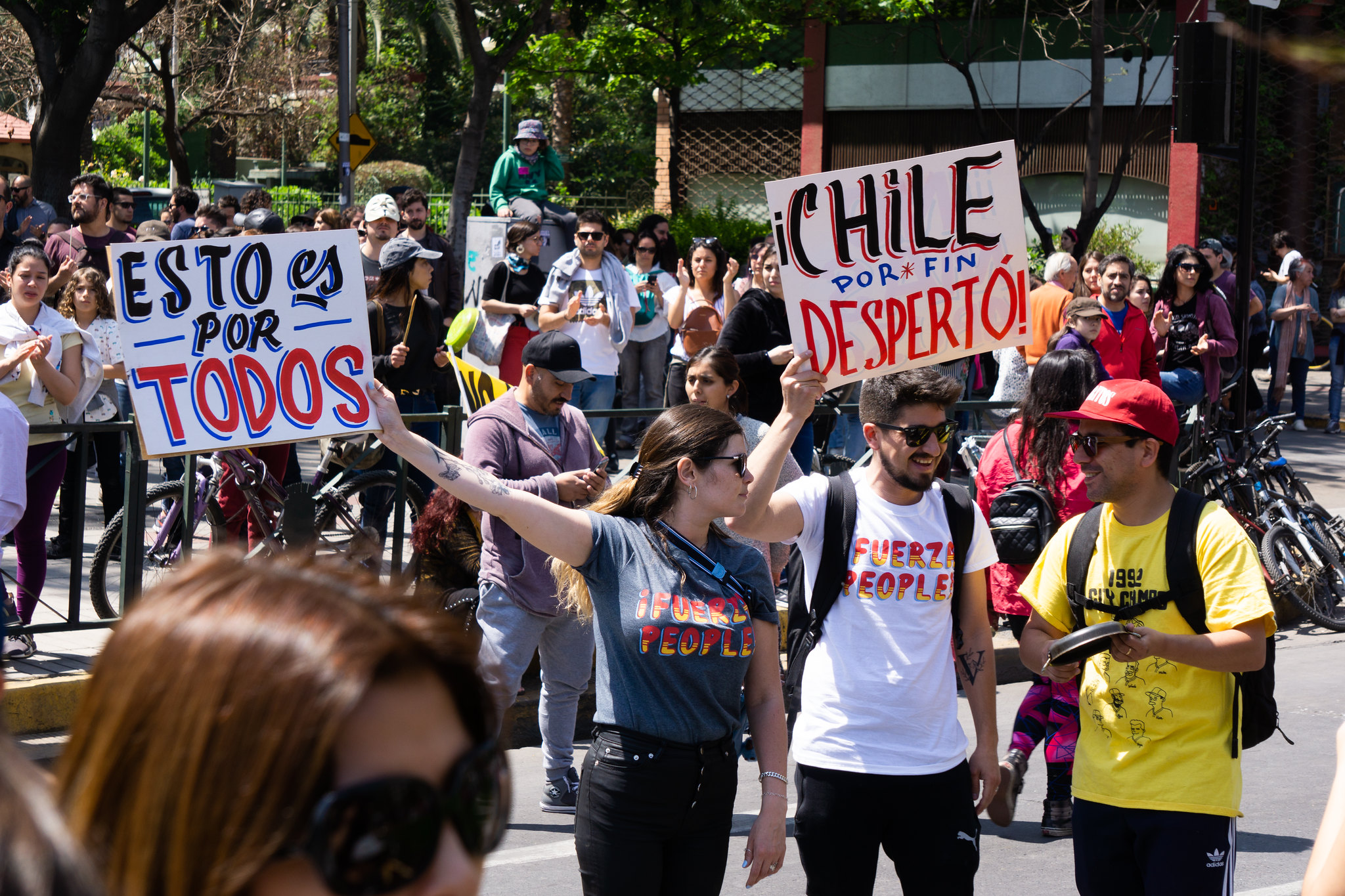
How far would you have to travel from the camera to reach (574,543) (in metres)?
3.55

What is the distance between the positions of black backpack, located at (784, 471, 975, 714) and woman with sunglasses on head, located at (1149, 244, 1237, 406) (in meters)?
8.27

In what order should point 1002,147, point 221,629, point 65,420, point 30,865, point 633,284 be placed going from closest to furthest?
1. point 30,865
2. point 221,629
3. point 1002,147
4. point 65,420
5. point 633,284

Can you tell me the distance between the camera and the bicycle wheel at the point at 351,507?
771cm

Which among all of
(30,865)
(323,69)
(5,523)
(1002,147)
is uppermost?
(323,69)

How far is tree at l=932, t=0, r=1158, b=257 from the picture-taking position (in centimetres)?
1609

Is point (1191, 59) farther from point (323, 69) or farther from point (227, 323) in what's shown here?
point (323, 69)

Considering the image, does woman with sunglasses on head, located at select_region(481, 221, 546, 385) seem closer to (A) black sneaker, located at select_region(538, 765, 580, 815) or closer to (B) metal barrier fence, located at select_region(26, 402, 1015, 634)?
(B) metal barrier fence, located at select_region(26, 402, 1015, 634)

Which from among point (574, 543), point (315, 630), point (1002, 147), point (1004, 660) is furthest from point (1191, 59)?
point (315, 630)

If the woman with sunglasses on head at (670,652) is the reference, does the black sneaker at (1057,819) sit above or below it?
below

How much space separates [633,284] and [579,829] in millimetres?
8906

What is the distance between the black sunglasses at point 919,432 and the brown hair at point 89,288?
6046 mm

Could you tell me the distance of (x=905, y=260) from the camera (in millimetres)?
5211

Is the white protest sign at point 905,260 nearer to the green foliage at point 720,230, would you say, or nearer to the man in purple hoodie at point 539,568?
the man in purple hoodie at point 539,568

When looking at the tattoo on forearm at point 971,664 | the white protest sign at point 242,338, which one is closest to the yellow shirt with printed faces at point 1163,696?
the tattoo on forearm at point 971,664
